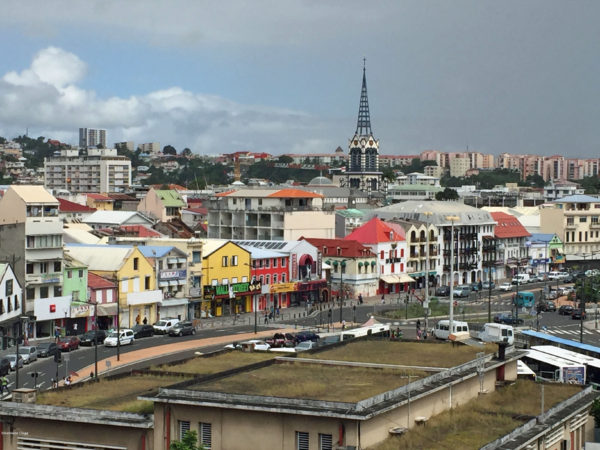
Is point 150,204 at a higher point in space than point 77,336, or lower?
higher

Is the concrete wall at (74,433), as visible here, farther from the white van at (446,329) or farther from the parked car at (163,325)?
the parked car at (163,325)

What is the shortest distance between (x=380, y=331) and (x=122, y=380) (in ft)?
120

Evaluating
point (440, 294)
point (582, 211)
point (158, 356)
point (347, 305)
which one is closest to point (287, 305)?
point (347, 305)

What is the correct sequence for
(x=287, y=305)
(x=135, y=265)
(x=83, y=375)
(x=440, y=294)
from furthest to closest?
(x=440, y=294) < (x=287, y=305) < (x=135, y=265) < (x=83, y=375)

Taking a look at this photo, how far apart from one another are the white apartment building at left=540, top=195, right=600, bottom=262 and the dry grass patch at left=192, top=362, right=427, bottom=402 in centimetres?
11410

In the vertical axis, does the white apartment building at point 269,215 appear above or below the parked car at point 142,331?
above

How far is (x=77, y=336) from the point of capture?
71625 millimetres

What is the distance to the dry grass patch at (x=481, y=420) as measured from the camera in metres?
29.2

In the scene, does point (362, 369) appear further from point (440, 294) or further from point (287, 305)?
point (440, 294)

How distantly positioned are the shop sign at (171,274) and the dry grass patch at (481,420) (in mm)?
48808

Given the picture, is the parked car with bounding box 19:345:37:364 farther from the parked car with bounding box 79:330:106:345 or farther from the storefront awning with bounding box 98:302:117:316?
the storefront awning with bounding box 98:302:117:316

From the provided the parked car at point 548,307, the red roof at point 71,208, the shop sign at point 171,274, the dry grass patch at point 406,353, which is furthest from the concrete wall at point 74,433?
the red roof at point 71,208

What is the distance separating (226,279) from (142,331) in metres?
17.1

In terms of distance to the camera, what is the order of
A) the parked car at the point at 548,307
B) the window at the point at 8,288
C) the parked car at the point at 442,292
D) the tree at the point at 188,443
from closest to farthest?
the tree at the point at 188,443
the window at the point at 8,288
the parked car at the point at 548,307
the parked car at the point at 442,292
